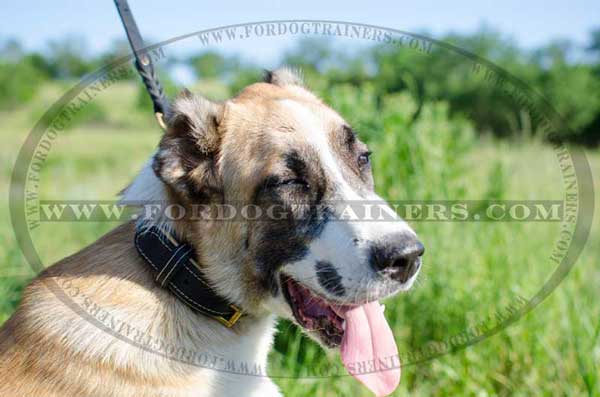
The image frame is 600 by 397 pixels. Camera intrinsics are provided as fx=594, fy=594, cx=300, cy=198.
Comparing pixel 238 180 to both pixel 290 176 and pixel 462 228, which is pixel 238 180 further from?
pixel 462 228

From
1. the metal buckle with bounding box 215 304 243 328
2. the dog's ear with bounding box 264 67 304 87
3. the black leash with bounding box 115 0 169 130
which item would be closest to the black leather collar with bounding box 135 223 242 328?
the metal buckle with bounding box 215 304 243 328

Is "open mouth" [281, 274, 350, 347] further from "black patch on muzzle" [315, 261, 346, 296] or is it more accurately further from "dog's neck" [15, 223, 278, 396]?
"dog's neck" [15, 223, 278, 396]

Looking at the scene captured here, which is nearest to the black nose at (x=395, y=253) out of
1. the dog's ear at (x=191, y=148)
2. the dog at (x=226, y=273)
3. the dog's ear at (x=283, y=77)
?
the dog at (x=226, y=273)

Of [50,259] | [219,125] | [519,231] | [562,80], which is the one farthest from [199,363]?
[562,80]

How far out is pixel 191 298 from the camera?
8.65 feet

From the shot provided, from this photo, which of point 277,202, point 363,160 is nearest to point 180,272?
point 277,202

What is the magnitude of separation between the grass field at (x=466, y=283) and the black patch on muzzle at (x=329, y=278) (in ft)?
2.67

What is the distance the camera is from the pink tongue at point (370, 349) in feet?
8.90

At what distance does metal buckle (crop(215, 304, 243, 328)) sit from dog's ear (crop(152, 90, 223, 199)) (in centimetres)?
55

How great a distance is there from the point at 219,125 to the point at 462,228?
3.03m

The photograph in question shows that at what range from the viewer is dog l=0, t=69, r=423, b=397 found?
8.12 feet

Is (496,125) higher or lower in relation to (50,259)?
lower

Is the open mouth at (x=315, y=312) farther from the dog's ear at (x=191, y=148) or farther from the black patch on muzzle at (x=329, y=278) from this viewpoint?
the dog's ear at (x=191, y=148)

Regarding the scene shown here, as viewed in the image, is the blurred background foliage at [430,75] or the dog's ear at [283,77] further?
the blurred background foliage at [430,75]
